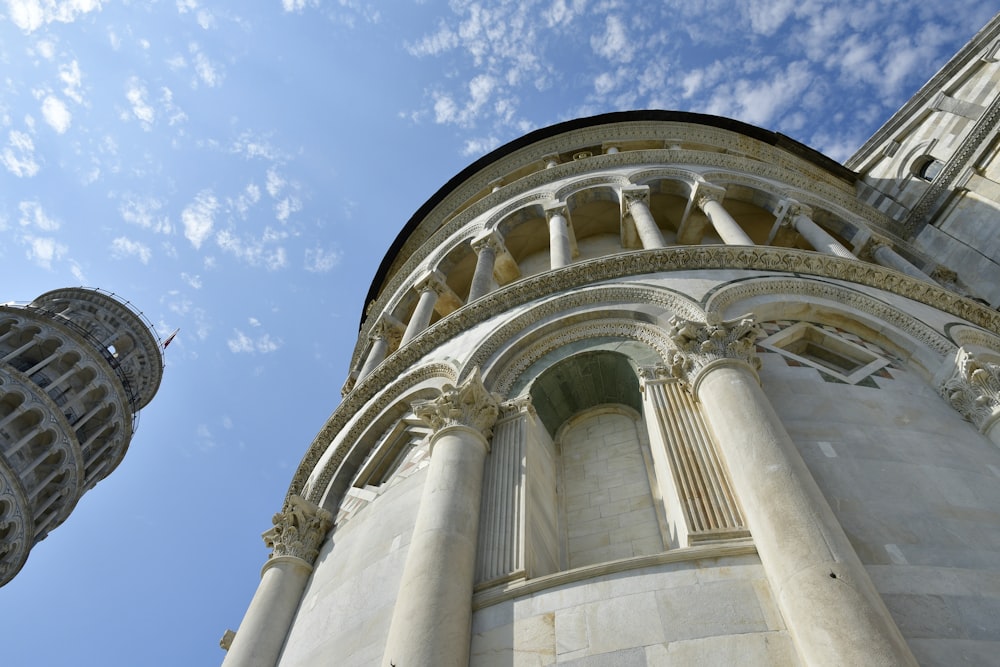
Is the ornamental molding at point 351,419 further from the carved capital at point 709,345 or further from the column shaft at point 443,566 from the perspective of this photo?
the carved capital at point 709,345

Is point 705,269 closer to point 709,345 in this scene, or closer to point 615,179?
point 709,345

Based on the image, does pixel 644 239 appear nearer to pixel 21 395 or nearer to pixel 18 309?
pixel 21 395

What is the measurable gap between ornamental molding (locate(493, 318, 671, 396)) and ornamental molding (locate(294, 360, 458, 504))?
849 millimetres

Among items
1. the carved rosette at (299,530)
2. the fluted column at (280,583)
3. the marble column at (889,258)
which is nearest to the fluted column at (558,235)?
the carved rosette at (299,530)

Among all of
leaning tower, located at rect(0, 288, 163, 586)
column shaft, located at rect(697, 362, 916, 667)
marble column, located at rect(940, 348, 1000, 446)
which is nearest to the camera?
column shaft, located at rect(697, 362, 916, 667)

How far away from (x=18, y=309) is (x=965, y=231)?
4426 centimetres

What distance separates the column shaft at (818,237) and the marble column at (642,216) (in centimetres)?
298

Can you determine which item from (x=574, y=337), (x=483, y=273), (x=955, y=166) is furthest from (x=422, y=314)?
(x=955, y=166)

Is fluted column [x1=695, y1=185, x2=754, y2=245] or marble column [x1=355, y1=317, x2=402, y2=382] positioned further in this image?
marble column [x1=355, y1=317, x2=402, y2=382]

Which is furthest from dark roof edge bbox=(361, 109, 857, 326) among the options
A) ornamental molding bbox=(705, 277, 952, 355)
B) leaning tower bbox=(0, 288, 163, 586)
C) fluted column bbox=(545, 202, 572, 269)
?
leaning tower bbox=(0, 288, 163, 586)

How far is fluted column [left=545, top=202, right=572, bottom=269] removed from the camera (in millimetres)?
13859

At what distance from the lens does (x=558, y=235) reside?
15.0m

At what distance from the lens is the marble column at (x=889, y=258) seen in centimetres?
1398

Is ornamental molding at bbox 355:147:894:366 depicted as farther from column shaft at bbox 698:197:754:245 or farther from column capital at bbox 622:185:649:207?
column shaft at bbox 698:197:754:245
